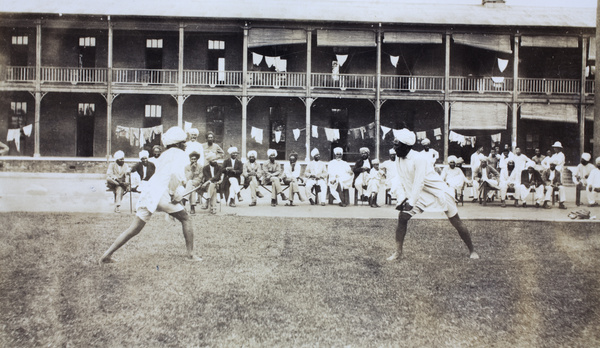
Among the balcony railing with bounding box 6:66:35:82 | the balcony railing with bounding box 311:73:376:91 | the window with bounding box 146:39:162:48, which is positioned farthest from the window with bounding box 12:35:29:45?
the balcony railing with bounding box 311:73:376:91

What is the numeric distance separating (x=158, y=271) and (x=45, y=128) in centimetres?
1756

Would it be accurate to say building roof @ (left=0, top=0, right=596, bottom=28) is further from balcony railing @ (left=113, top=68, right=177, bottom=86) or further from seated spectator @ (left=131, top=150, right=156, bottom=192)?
seated spectator @ (left=131, top=150, right=156, bottom=192)

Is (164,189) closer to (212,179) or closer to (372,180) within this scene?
(212,179)

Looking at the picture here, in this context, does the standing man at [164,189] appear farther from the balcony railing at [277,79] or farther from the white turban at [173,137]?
the balcony railing at [277,79]

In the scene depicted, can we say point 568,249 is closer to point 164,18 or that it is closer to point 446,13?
point 446,13

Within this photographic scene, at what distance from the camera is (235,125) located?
64.1ft

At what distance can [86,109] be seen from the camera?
19.4 metres

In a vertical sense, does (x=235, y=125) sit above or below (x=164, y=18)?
below

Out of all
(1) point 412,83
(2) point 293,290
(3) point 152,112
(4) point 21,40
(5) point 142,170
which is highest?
(4) point 21,40

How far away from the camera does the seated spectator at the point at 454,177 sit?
1077 cm

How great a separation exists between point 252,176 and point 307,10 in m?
9.85

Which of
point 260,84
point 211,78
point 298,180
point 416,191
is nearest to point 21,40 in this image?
point 211,78

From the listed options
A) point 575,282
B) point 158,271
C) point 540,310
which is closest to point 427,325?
point 540,310

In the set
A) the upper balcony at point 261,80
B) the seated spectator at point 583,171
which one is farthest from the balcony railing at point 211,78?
the seated spectator at point 583,171
